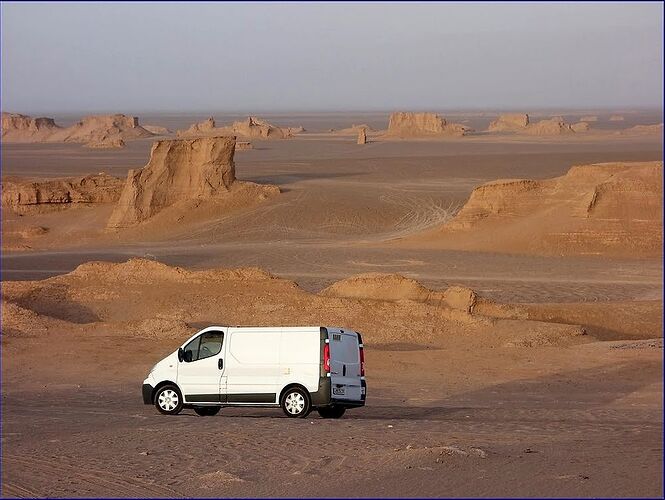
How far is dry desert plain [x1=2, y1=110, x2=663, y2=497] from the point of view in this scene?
1061 cm

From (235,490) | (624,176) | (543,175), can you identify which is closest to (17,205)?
(624,176)

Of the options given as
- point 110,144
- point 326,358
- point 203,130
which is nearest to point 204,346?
point 326,358

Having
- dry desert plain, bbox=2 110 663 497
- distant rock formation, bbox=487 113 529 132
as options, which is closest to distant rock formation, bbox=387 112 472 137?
distant rock formation, bbox=487 113 529 132

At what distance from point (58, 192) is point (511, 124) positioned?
142 metres

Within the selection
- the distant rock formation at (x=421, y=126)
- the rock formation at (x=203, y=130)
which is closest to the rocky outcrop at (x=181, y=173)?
the rock formation at (x=203, y=130)

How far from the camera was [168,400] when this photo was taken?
15359 mm

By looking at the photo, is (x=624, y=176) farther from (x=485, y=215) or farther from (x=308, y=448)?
(x=308, y=448)

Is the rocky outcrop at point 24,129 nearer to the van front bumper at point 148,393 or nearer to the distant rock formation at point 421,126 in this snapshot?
the distant rock formation at point 421,126

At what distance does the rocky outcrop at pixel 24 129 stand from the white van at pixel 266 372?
155 m

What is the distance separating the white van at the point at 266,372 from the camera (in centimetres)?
1467

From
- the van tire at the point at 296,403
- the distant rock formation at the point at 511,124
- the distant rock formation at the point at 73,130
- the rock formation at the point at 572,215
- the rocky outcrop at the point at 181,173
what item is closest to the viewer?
the van tire at the point at 296,403

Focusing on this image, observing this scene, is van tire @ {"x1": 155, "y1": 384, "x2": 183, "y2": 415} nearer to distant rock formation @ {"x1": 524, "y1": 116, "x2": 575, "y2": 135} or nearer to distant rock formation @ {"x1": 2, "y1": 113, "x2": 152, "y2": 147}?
distant rock formation @ {"x1": 2, "y1": 113, "x2": 152, "y2": 147}

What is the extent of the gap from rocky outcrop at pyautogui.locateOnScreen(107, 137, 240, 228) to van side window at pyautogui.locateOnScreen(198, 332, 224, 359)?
137 ft

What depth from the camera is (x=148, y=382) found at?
15516 millimetres
